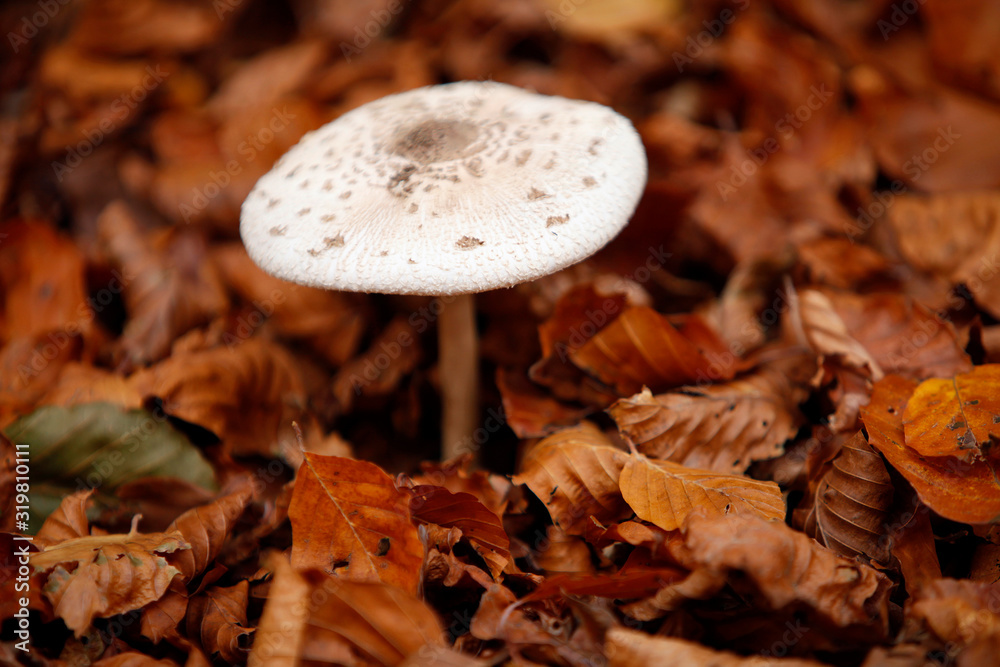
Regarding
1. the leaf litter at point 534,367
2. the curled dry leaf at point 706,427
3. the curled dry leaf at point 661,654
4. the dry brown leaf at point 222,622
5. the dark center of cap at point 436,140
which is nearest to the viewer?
the curled dry leaf at point 661,654

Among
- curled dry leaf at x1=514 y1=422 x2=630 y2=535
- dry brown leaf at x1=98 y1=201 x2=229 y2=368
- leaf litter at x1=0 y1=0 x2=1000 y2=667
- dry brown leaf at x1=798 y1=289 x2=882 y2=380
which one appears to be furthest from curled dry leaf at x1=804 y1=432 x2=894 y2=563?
dry brown leaf at x1=98 y1=201 x2=229 y2=368

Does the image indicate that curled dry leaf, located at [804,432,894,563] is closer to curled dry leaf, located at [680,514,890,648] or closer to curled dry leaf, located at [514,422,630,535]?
curled dry leaf, located at [680,514,890,648]

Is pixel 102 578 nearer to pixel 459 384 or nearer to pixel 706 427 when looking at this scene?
pixel 459 384

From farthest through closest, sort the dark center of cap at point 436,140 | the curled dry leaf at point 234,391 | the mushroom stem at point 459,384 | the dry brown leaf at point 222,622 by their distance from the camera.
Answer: the mushroom stem at point 459,384, the curled dry leaf at point 234,391, the dark center of cap at point 436,140, the dry brown leaf at point 222,622

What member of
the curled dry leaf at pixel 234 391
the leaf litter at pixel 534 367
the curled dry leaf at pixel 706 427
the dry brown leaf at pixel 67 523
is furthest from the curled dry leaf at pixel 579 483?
the dry brown leaf at pixel 67 523

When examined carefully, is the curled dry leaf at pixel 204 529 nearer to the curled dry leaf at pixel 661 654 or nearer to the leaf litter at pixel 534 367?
the leaf litter at pixel 534 367

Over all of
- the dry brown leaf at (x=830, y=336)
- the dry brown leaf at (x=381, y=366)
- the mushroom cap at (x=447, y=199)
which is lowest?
the dry brown leaf at (x=381, y=366)

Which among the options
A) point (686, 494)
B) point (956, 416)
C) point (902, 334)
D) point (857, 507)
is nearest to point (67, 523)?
point (686, 494)
